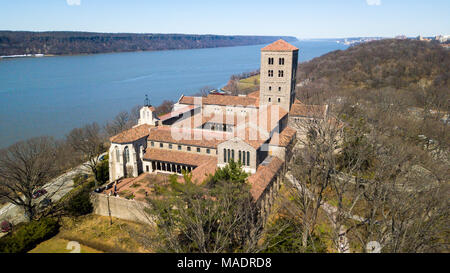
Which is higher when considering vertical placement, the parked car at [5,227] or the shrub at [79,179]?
the shrub at [79,179]

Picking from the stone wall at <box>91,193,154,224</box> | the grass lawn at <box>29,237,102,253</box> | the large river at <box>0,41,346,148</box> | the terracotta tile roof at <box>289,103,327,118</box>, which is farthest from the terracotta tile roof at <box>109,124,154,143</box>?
the large river at <box>0,41,346,148</box>

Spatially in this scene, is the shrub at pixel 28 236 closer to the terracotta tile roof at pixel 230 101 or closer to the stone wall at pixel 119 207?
the stone wall at pixel 119 207

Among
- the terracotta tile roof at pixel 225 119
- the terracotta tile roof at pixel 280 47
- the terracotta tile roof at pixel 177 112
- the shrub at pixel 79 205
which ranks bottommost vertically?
the shrub at pixel 79 205

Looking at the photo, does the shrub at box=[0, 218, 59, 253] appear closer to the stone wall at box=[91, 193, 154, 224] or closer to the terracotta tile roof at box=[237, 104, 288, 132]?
the stone wall at box=[91, 193, 154, 224]

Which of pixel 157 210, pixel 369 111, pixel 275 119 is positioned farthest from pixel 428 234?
pixel 369 111

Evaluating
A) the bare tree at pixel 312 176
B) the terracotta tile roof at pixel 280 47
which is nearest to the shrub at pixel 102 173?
the bare tree at pixel 312 176
